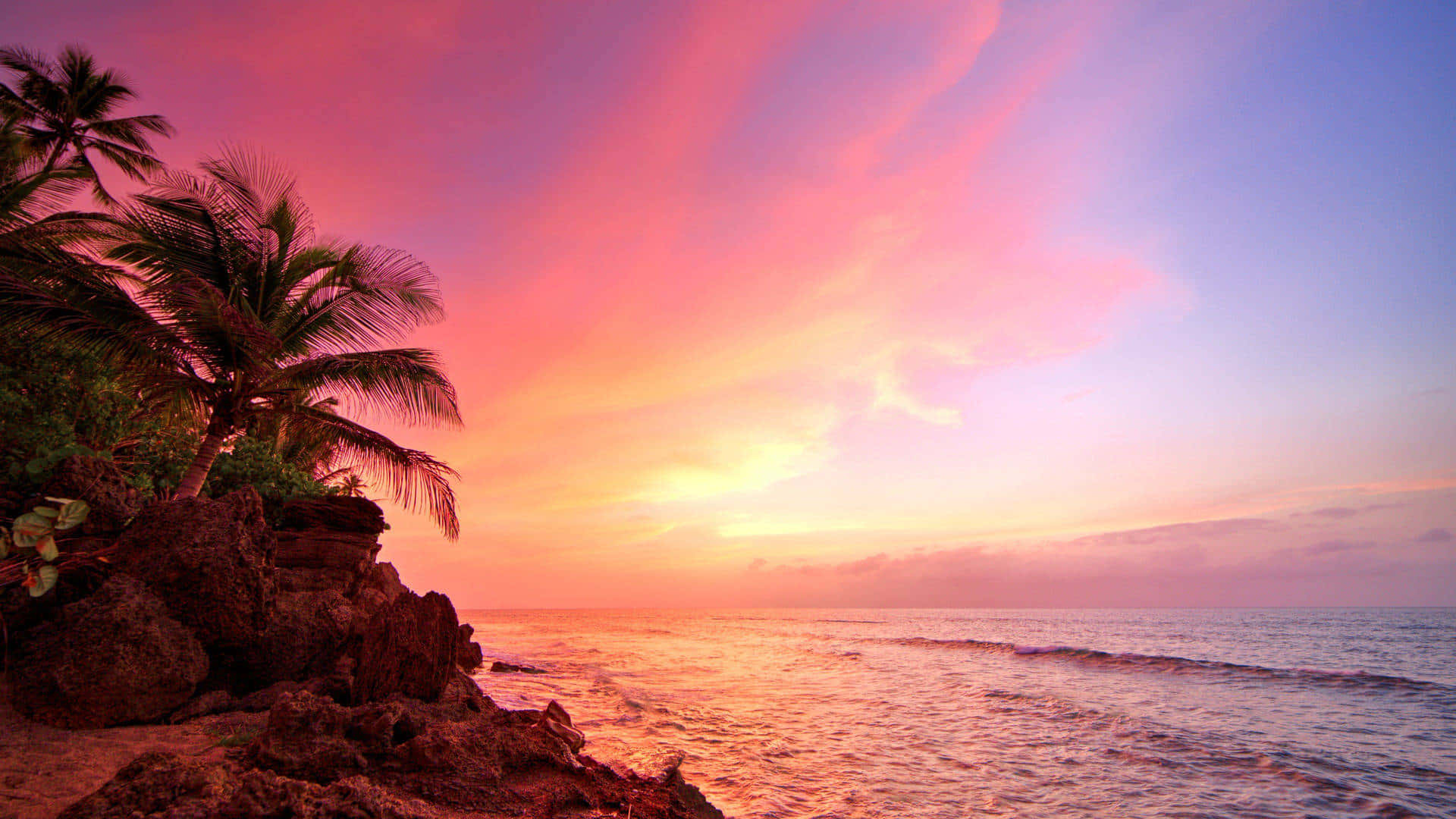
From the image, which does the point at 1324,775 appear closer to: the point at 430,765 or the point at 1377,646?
the point at 430,765

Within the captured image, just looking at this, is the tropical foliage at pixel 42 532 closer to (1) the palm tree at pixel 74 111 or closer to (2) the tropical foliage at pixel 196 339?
(2) the tropical foliage at pixel 196 339

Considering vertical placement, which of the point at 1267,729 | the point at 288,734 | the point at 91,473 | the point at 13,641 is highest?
the point at 91,473

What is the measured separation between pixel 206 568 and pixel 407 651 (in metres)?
2.56

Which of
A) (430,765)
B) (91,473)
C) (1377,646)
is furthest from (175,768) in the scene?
(1377,646)

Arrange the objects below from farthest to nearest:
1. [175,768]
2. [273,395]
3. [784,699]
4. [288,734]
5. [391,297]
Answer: [784,699]
[391,297]
[273,395]
[288,734]
[175,768]

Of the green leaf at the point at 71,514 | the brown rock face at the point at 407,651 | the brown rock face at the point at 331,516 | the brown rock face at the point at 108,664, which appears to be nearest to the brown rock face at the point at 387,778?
the brown rock face at the point at 407,651

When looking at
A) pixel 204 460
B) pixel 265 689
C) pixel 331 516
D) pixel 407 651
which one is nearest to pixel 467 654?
pixel 331 516

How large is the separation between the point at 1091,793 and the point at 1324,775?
14.2ft

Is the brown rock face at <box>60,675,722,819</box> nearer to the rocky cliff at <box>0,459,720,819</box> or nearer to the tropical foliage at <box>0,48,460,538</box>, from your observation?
the rocky cliff at <box>0,459,720,819</box>

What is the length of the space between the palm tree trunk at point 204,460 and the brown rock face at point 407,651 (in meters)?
4.21

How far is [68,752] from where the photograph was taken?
17.7 ft

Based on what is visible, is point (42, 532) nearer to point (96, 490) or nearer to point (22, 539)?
point (22, 539)

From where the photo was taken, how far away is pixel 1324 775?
370 inches

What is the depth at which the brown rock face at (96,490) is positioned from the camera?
307 inches
